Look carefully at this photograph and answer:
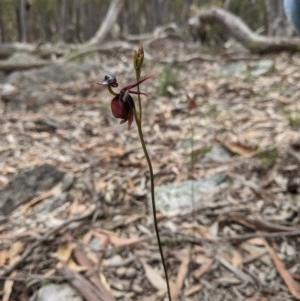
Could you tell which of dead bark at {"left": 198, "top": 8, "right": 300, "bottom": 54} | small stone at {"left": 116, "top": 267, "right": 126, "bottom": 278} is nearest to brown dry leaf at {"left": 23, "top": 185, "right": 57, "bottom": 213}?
small stone at {"left": 116, "top": 267, "right": 126, "bottom": 278}

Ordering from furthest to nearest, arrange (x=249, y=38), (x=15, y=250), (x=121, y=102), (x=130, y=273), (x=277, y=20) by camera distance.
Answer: (x=277, y=20) < (x=249, y=38) < (x=15, y=250) < (x=130, y=273) < (x=121, y=102)

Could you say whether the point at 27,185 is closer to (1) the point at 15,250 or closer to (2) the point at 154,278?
(1) the point at 15,250

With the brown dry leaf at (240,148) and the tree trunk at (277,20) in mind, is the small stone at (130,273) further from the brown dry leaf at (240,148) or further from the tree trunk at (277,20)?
the tree trunk at (277,20)

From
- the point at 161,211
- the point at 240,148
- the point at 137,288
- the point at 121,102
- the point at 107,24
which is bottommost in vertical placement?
the point at 137,288

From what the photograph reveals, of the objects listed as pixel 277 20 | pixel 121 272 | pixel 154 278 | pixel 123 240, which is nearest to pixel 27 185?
pixel 123 240

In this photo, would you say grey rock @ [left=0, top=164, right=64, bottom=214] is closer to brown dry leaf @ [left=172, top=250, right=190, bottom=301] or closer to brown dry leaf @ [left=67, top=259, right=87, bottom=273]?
brown dry leaf @ [left=67, top=259, right=87, bottom=273]

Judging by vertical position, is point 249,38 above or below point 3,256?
above
